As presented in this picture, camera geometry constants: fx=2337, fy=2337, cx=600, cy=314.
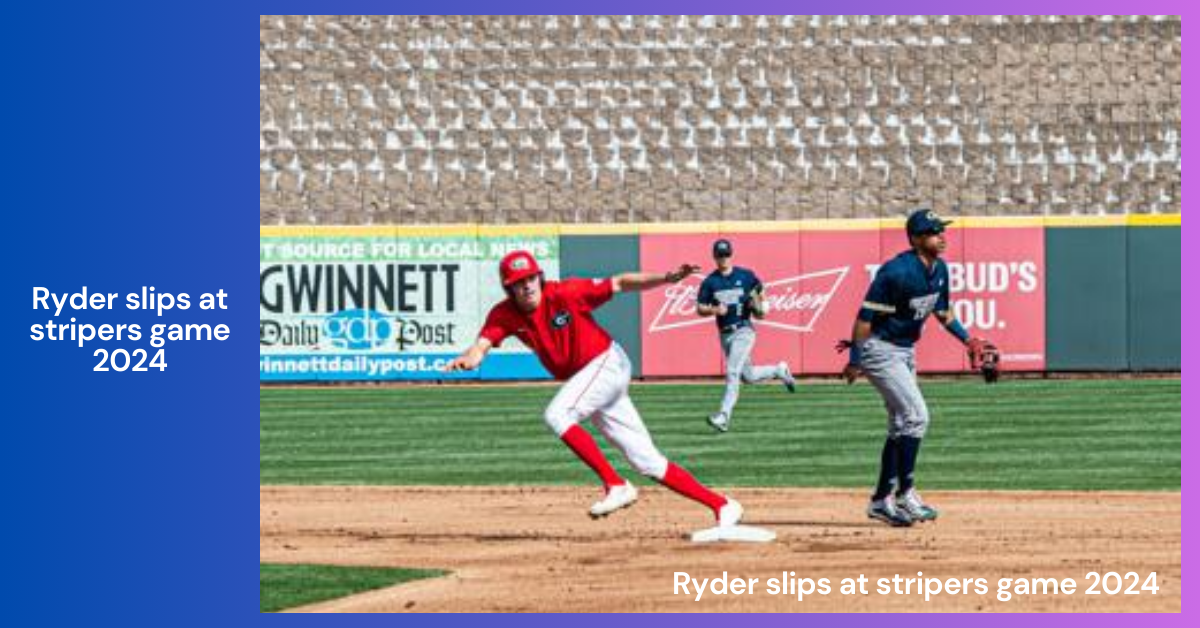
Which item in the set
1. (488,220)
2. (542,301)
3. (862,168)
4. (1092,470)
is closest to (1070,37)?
(862,168)

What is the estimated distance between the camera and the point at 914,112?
31766mm

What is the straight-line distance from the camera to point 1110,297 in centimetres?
2908

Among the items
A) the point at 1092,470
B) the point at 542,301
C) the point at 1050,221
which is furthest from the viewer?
the point at 1050,221

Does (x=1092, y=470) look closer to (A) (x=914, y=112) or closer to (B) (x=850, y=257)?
(B) (x=850, y=257)

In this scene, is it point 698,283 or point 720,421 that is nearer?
point 720,421

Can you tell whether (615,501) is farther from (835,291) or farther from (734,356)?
(835,291)

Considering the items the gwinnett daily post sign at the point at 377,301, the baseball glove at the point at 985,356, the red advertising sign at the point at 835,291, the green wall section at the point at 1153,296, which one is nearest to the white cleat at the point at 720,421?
the baseball glove at the point at 985,356

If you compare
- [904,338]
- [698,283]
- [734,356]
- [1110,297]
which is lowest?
[734,356]

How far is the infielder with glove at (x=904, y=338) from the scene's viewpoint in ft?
41.3

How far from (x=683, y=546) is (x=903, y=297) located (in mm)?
1830

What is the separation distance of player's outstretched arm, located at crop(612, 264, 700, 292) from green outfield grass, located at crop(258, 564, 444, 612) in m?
1.67

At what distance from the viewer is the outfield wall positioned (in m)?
29.0

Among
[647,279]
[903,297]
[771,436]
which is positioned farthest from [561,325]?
[771,436]

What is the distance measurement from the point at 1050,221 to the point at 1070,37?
422cm
